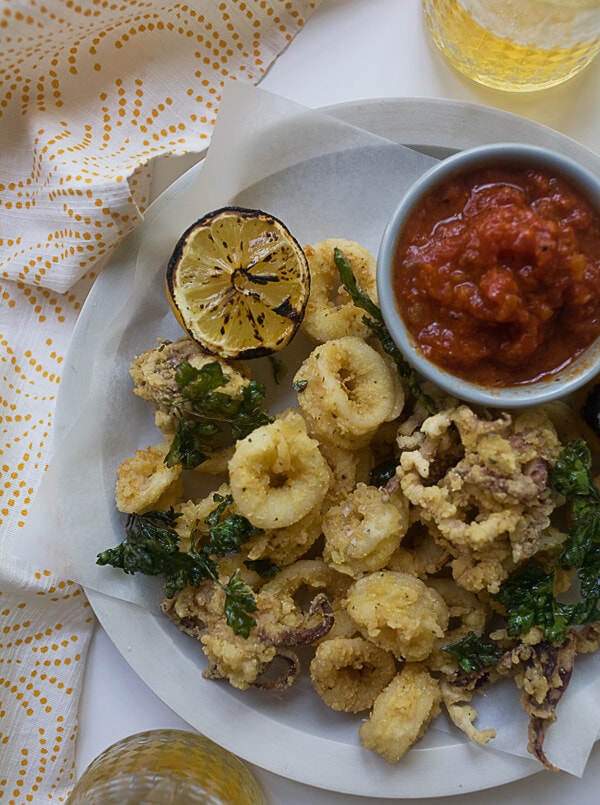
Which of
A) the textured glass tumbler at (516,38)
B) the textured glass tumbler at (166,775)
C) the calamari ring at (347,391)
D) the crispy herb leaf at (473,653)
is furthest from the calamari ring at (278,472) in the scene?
the textured glass tumbler at (516,38)

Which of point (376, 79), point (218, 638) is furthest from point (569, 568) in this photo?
point (376, 79)

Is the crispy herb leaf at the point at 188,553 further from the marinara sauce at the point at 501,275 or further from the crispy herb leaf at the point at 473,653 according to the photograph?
the marinara sauce at the point at 501,275

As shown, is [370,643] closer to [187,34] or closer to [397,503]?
[397,503]

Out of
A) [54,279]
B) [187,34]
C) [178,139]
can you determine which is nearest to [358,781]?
[54,279]

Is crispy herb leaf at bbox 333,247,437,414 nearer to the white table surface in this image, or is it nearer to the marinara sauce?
the marinara sauce

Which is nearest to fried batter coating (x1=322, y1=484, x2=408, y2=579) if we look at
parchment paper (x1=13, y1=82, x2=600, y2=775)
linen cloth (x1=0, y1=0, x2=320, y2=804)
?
parchment paper (x1=13, y1=82, x2=600, y2=775)
